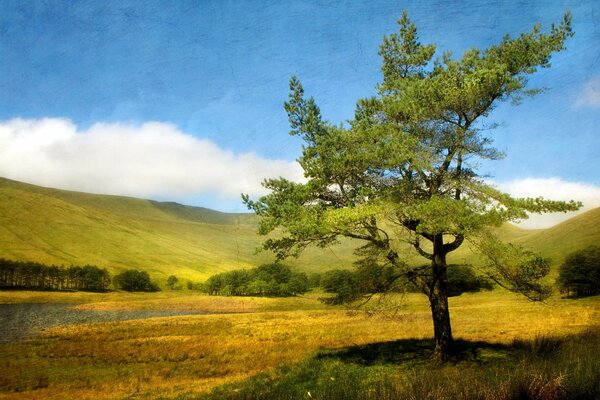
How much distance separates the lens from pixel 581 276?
80688 millimetres

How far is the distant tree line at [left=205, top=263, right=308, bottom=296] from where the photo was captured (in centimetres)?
13738

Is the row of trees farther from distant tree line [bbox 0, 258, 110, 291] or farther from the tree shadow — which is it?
the tree shadow

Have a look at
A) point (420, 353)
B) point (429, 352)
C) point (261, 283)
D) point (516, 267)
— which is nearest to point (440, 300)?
point (516, 267)

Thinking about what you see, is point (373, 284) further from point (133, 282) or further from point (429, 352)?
point (133, 282)

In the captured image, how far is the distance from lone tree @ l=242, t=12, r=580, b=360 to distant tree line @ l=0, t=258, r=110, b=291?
169 meters

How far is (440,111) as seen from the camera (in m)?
16.0

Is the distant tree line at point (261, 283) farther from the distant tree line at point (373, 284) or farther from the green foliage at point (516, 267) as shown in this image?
the green foliage at point (516, 267)

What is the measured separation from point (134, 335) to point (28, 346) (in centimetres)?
1083

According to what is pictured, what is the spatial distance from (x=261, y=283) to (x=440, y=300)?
126189mm

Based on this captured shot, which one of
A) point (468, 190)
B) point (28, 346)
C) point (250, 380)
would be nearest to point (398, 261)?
point (468, 190)

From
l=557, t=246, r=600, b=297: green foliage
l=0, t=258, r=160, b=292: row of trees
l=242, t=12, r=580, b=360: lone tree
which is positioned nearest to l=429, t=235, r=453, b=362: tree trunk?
l=242, t=12, r=580, b=360: lone tree

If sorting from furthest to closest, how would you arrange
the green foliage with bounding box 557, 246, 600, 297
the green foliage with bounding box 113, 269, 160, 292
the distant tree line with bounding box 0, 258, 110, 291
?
the green foliage with bounding box 113, 269, 160, 292, the distant tree line with bounding box 0, 258, 110, 291, the green foliage with bounding box 557, 246, 600, 297

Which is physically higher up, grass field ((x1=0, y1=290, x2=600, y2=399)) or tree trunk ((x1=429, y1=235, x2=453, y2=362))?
tree trunk ((x1=429, y1=235, x2=453, y2=362))

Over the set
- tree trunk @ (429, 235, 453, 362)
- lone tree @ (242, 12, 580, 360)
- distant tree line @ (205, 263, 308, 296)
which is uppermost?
lone tree @ (242, 12, 580, 360)
